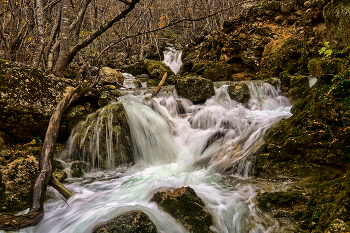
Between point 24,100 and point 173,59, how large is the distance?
1798 centimetres

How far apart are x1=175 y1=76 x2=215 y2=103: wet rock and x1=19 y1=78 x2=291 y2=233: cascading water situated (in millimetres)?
282

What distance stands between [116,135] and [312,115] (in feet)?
15.9

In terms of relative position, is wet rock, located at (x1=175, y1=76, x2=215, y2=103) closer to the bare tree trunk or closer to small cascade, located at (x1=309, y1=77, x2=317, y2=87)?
small cascade, located at (x1=309, y1=77, x2=317, y2=87)

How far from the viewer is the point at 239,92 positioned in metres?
9.40

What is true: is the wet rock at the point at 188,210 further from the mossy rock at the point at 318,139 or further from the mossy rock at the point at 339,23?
the mossy rock at the point at 339,23

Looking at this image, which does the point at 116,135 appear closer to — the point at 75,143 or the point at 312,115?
the point at 75,143

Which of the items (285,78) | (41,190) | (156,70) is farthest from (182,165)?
(156,70)

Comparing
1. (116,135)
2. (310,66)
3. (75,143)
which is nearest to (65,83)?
(75,143)

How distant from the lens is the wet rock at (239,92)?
9.31 m

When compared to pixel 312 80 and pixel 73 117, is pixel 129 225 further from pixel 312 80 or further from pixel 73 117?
pixel 312 80

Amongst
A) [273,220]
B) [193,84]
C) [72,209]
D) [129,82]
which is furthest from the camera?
[129,82]

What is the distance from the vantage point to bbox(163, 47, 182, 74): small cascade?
68.1ft

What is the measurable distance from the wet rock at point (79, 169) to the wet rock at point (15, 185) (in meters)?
1.67

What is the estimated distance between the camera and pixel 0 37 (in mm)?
8312
